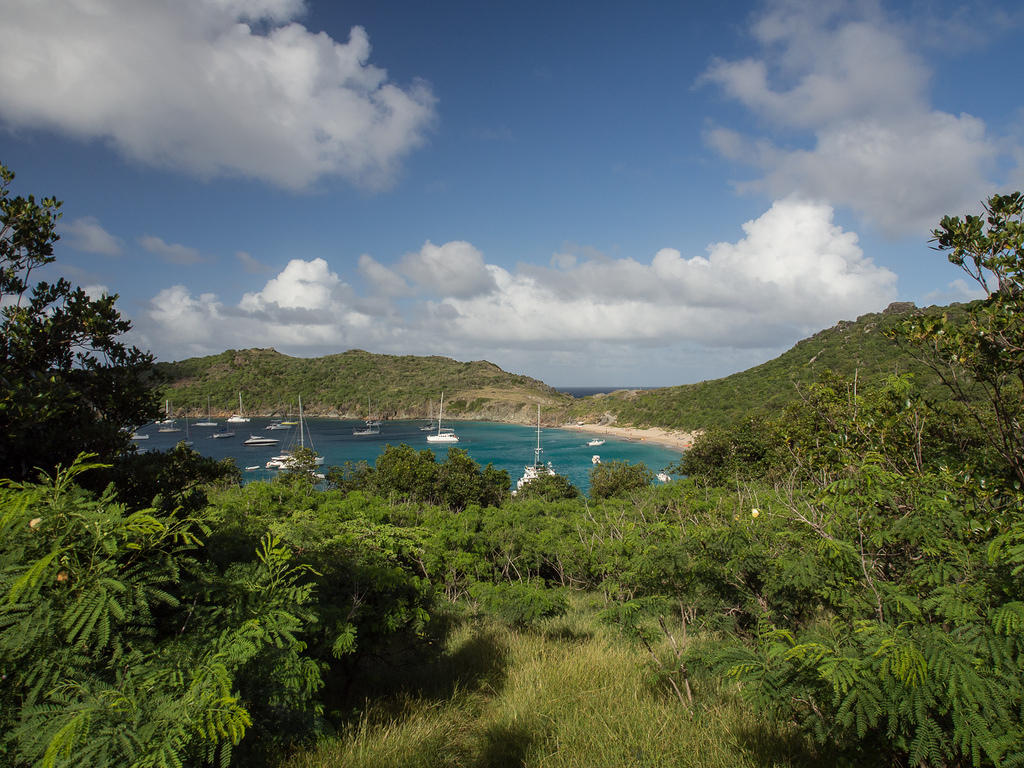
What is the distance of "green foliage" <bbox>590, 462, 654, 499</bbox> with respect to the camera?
85.1 ft

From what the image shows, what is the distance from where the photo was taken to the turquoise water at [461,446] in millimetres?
57219

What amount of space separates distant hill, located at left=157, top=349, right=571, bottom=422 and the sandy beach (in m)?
11.8

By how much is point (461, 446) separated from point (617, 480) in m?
48.0

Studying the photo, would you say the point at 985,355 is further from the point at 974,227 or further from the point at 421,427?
the point at 421,427

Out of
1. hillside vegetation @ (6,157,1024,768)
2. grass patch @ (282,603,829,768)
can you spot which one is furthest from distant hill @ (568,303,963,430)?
grass patch @ (282,603,829,768)

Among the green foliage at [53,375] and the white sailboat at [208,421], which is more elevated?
the green foliage at [53,375]

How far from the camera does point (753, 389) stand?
67.1m

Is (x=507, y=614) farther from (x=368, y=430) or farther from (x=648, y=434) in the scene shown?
(x=368, y=430)

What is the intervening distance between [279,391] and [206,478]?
381 feet

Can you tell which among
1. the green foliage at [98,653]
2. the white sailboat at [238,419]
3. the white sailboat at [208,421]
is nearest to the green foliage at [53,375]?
the green foliage at [98,653]

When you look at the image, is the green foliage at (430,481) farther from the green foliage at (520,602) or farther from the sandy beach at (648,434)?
the sandy beach at (648,434)

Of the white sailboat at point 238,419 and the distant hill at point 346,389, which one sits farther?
the distant hill at point 346,389

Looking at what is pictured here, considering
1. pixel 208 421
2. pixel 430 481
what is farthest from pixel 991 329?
Result: pixel 208 421

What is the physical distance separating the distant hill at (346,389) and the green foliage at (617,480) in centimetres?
6941
